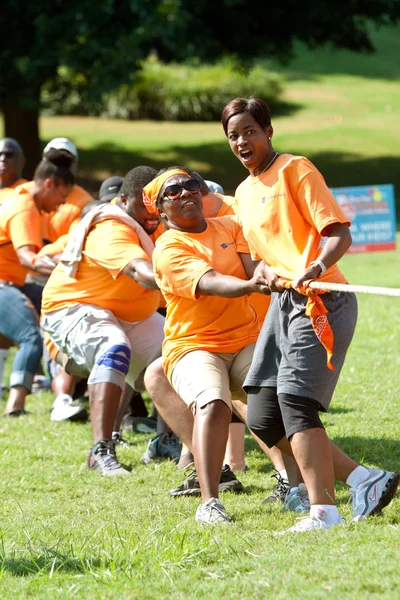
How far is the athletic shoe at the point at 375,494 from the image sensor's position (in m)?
4.75

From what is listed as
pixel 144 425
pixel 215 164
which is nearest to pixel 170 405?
pixel 144 425

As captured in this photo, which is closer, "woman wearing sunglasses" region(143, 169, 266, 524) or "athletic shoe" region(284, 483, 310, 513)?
"woman wearing sunglasses" region(143, 169, 266, 524)

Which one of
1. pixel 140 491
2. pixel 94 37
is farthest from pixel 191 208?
pixel 94 37

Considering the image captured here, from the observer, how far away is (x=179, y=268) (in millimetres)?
5219

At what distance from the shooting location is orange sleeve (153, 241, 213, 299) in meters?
5.16

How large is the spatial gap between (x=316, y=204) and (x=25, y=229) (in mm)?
4179

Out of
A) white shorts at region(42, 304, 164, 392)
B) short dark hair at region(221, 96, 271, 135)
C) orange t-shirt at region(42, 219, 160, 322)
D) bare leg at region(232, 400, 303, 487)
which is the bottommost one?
bare leg at region(232, 400, 303, 487)

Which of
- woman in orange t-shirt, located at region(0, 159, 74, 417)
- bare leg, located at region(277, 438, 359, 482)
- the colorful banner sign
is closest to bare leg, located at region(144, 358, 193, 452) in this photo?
bare leg, located at region(277, 438, 359, 482)

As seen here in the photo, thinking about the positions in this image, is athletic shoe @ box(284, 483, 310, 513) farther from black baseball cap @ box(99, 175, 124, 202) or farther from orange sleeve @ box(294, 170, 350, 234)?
black baseball cap @ box(99, 175, 124, 202)

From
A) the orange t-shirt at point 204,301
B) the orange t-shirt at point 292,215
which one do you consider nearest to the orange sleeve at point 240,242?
the orange t-shirt at point 204,301

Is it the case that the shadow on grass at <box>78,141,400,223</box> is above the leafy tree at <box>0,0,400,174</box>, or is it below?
below

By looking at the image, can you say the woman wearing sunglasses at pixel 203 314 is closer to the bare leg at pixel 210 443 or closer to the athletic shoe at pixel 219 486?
the bare leg at pixel 210 443

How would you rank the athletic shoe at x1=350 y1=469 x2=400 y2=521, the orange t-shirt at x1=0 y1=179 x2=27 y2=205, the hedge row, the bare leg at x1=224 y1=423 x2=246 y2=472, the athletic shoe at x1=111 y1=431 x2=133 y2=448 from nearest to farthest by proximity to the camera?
the athletic shoe at x1=350 y1=469 x2=400 y2=521, the bare leg at x1=224 y1=423 x2=246 y2=472, the athletic shoe at x1=111 y1=431 x2=133 y2=448, the orange t-shirt at x1=0 y1=179 x2=27 y2=205, the hedge row

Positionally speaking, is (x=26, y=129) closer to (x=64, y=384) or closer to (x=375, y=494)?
(x=64, y=384)
